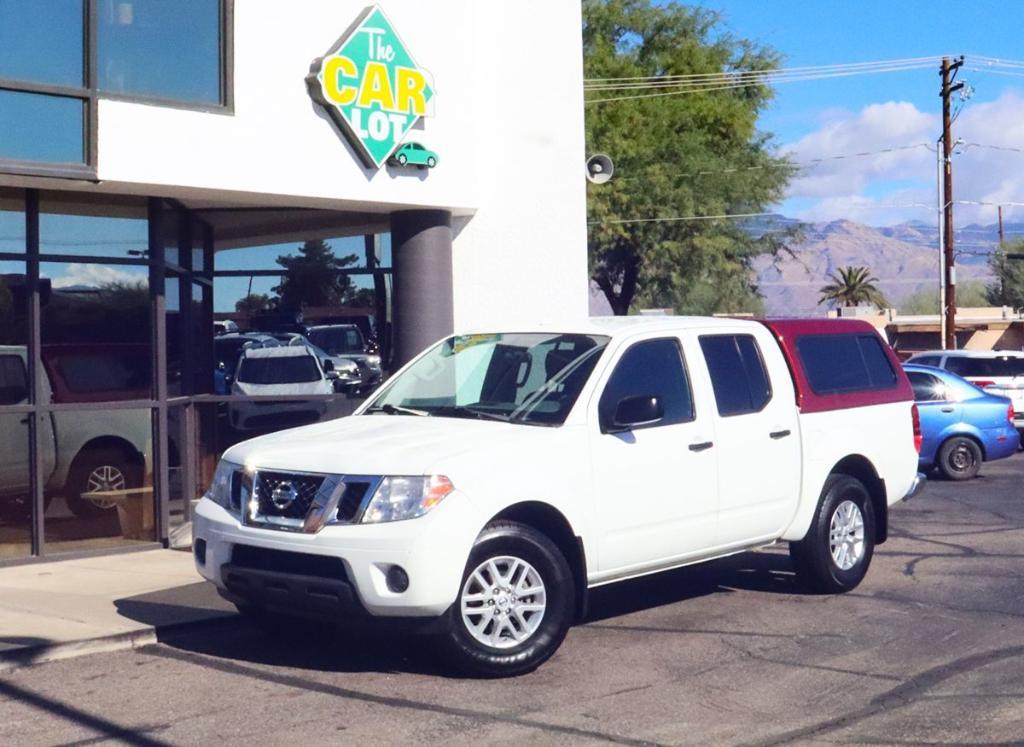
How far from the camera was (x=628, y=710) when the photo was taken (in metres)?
6.73

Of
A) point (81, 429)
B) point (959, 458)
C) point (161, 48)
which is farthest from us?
point (959, 458)

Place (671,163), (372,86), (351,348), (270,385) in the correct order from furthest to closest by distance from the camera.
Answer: (671,163), (351,348), (270,385), (372,86)

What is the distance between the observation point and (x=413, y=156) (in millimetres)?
12633

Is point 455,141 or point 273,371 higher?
point 455,141

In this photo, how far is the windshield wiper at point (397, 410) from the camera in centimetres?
837

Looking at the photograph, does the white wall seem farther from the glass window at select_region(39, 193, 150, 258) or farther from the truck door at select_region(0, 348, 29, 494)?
the truck door at select_region(0, 348, 29, 494)

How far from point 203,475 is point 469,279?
330 centimetres

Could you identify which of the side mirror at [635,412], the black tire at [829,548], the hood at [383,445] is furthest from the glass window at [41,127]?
the black tire at [829,548]

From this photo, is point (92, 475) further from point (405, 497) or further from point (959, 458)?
point (959, 458)

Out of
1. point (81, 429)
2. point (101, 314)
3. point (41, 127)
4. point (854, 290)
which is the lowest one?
point (81, 429)

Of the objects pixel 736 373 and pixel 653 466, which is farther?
pixel 736 373

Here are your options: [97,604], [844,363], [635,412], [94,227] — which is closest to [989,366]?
[844,363]

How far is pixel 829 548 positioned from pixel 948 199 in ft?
107

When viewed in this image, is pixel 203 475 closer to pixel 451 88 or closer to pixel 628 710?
pixel 451 88
